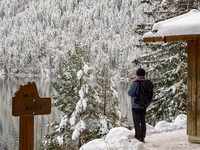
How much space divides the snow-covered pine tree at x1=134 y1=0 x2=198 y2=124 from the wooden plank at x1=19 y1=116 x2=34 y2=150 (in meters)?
5.94

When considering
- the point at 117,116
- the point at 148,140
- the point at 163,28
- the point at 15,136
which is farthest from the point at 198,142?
the point at 15,136

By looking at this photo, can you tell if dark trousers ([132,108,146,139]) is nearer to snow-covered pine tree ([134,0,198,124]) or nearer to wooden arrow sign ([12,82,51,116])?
wooden arrow sign ([12,82,51,116])

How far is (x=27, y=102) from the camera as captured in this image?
2533mm

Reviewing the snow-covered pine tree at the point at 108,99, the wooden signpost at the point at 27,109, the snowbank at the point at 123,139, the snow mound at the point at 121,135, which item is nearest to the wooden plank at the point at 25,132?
the wooden signpost at the point at 27,109

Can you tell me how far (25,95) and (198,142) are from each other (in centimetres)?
336

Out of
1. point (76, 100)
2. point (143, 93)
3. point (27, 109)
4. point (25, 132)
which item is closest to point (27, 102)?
point (27, 109)

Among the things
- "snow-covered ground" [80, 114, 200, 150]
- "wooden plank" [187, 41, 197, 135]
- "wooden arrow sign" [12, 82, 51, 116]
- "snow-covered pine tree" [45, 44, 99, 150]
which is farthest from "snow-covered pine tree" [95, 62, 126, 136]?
"wooden arrow sign" [12, 82, 51, 116]

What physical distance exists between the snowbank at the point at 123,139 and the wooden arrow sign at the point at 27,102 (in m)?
0.90

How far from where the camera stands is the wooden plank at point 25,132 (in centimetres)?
258

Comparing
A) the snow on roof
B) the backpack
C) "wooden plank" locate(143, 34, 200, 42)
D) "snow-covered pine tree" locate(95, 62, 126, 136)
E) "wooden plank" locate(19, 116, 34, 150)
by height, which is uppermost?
the snow on roof

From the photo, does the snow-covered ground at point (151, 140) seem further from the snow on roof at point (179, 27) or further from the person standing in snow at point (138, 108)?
the snow on roof at point (179, 27)

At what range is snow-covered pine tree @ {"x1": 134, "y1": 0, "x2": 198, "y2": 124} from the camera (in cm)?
891

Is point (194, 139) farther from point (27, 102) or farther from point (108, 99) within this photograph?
point (108, 99)

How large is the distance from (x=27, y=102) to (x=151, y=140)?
3.23m
